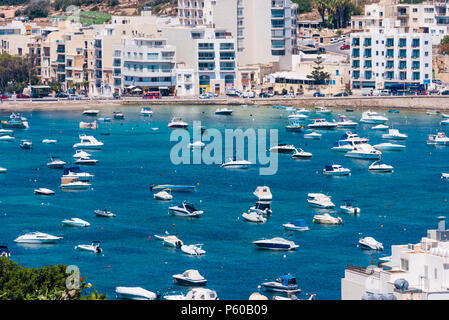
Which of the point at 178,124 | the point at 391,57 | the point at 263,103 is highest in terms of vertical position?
the point at 391,57

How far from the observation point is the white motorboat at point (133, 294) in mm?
39312

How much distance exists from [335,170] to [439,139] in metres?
20.4

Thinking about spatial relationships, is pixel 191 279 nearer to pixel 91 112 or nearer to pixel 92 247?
pixel 92 247

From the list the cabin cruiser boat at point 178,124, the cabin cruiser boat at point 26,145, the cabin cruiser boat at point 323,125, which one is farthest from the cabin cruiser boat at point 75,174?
the cabin cruiser boat at point 323,125

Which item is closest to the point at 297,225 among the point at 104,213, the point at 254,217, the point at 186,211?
the point at 254,217

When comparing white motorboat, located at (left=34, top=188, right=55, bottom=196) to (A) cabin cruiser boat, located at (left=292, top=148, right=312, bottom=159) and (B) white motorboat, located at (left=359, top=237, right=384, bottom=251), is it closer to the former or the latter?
(A) cabin cruiser boat, located at (left=292, top=148, right=312, bottom=159)

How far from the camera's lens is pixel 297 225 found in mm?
53344

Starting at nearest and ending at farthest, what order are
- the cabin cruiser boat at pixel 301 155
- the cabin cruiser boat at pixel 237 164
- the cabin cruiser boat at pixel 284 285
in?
the cabin cruiser boat at pixel 284 285, the cabin cruiser boat at pixel 237 164, the cabin cruiser boat at pixel 301 155

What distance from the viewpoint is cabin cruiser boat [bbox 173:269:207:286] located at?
41594 millimetres

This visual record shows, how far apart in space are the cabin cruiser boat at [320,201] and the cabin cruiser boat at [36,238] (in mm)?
16366

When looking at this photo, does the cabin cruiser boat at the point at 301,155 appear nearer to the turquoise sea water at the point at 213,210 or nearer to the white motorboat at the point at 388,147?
the turquoise sea water at the point at 213,210

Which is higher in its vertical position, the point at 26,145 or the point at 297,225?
the point at 26,145

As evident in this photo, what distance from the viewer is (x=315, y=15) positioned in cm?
16312
